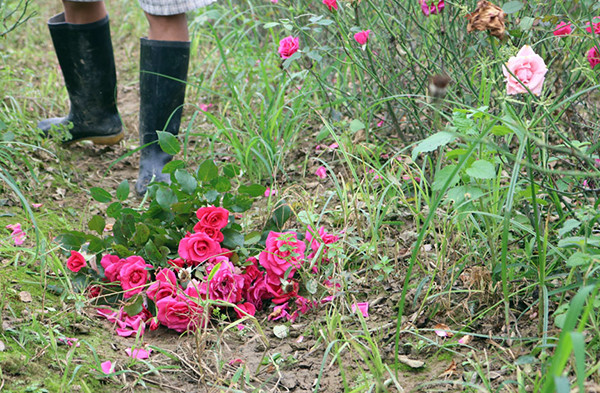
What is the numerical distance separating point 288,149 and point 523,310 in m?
1.44

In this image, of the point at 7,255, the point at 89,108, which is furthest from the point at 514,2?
the point at 89,108

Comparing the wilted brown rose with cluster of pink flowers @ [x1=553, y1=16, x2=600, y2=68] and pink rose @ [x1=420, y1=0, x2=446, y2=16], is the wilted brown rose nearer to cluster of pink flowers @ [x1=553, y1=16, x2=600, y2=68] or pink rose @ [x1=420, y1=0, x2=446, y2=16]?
cluster of pink flowers @ [x1=553, y1=16, x2=600, y2=68]

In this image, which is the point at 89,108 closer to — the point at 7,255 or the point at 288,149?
the point at 288,149

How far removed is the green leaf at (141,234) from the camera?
183 centimetres

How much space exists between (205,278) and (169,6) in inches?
48.8

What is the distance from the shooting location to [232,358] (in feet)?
5.39

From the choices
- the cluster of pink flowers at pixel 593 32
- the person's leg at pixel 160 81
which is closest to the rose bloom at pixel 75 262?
the person's leg at pixel 160 81

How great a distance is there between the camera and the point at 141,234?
184cm

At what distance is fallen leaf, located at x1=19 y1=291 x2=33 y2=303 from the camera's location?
1721 mm

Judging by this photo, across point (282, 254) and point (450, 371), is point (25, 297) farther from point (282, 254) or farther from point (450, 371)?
point (450, 371)

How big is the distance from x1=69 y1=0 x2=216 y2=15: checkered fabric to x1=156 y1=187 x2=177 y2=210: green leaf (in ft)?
3.03

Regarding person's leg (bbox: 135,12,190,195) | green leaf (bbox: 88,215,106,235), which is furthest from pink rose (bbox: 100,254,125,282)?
person's leg (bbox: 135,12,190,195)

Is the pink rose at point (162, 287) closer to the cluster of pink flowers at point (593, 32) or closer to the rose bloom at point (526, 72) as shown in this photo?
the rose bloom at point (526, 72)

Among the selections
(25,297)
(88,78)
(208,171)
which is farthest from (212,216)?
(88,78)
